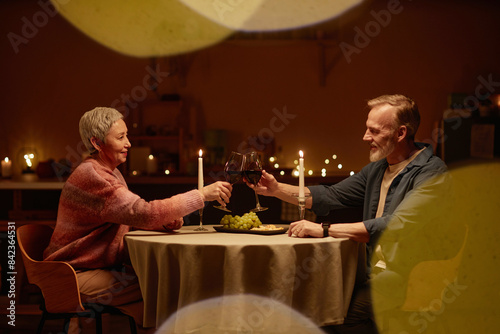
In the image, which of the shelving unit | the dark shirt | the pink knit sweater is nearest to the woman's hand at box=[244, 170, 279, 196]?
the dark shirt

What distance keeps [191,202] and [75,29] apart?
14.8ft

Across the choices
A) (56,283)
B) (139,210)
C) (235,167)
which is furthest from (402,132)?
(56,283)

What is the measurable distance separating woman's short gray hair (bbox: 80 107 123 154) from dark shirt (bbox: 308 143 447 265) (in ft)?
3.49

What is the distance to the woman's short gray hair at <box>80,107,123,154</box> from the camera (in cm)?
237

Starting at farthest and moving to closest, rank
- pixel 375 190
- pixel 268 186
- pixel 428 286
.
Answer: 1. pixel 268 186
2. pixel 375 190
3. pixel 428 286

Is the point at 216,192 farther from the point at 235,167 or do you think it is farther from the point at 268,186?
the point at 268,186

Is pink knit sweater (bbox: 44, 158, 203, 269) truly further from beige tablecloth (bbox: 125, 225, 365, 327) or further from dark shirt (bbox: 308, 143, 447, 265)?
dark shirt (bbox: 308, 143, 447, 265)

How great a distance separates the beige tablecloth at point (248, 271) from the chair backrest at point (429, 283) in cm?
31

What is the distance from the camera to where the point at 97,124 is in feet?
7.79

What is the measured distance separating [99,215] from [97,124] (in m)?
0.42

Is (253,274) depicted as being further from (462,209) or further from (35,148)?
(35,148)

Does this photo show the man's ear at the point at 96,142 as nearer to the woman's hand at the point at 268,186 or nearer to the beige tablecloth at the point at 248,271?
the beige tablecloth at the point at 248,271

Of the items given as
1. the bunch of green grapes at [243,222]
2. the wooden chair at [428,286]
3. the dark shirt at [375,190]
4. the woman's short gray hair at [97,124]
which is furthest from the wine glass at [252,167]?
the wooden chair at [428,286]

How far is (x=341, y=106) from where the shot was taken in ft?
19.9
